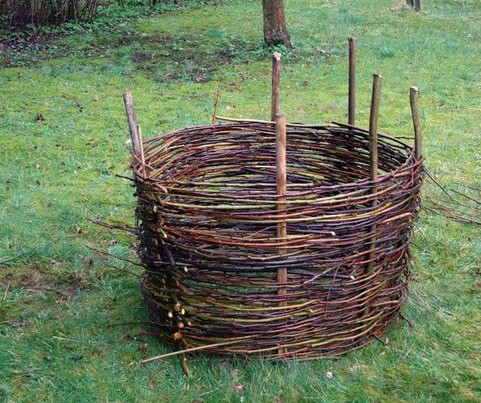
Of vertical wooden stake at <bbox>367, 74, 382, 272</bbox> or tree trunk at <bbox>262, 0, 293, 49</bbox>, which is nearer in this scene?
vertical wooden stake at <bbox>367, 74, 382, 272</bbox>

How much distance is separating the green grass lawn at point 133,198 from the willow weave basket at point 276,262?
15cm

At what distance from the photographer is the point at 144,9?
1638 cm

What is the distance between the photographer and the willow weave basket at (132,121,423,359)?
3.25 metres

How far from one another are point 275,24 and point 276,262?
863cm

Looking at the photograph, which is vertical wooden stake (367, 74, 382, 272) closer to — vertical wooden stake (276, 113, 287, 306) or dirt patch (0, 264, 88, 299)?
vertical wooden stake (276, 113, 287, 306)

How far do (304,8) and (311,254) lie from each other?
1434 cm

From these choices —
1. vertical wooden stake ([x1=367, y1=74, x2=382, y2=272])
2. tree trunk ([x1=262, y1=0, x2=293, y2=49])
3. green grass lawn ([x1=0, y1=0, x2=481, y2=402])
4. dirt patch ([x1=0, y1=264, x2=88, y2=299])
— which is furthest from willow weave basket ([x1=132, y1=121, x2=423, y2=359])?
tree trunk ([x1=262, y1=0, x2=293, y2=49])

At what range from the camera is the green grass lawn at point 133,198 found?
135 inches

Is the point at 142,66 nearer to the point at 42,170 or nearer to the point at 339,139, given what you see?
the point at 42,170

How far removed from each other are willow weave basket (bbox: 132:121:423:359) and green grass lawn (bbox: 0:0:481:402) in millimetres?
154

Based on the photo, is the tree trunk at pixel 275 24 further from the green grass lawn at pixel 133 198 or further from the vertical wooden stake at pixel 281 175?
the vertical wooden stake at pixel 281 175

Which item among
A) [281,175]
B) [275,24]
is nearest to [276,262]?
[281,175]

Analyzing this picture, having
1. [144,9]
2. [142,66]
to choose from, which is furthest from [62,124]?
[144,9]

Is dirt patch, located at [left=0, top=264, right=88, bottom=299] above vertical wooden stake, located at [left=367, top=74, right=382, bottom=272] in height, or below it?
below
